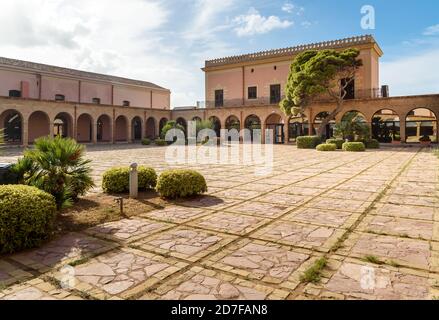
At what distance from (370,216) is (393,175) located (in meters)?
5.80

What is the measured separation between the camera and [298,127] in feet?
116

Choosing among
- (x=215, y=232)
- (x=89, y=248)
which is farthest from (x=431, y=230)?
(x=89, y=248)

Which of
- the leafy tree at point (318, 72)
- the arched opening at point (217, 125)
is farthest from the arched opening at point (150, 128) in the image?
the leafy tree at point (318, 72)

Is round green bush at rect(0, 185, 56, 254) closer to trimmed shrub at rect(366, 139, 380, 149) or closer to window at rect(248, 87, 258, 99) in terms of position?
trimmed shrub at rect(366, 139, 380, 149)

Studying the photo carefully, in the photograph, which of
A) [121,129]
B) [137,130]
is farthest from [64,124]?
[137,130]

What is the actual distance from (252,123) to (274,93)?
381cm

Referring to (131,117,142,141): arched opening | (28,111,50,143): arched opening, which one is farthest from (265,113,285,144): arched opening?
(28,111,50,143): arched opening

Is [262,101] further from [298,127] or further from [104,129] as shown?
[104,129]

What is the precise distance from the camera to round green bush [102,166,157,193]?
26.3ft

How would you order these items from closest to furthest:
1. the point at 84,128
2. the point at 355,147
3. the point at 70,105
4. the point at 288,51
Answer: the point at 355,147, the point at 70,105, the point at 288,51, the point at 84,128

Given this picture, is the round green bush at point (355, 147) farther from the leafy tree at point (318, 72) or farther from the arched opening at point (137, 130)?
the arched opening at point (137, 130)

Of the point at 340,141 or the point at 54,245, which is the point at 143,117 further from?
the point at 54,245

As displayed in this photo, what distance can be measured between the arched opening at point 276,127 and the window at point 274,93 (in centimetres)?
155

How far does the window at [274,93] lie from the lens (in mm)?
34312
